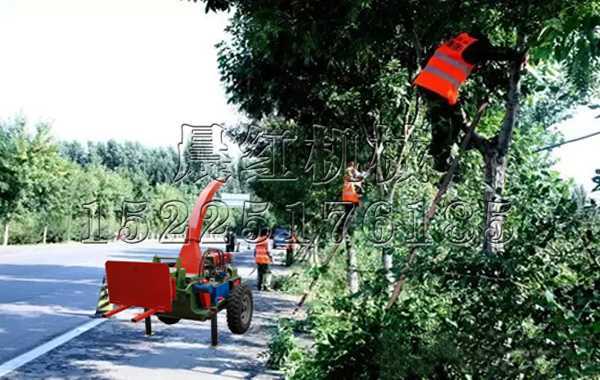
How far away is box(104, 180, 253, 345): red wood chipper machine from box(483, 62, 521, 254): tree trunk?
351cm

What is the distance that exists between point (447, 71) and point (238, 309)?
4517mm

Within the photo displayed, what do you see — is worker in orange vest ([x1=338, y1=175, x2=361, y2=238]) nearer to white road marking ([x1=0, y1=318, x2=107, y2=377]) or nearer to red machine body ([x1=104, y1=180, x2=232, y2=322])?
red machine body ([x1=104, y1=180, x2=232, y2=322])

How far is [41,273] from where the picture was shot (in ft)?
57.7

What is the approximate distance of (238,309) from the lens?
24.7ft

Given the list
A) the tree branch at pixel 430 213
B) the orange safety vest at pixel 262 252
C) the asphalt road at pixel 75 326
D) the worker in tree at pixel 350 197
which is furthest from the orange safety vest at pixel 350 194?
the orange safety vest at pixel 262 252

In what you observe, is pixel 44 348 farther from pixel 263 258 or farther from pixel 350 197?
pixel 263 258

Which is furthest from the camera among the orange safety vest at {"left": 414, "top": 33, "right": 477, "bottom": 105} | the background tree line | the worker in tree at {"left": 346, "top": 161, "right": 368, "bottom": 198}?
the background tree line

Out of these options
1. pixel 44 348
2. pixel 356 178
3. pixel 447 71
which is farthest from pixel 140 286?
pixel 447 71

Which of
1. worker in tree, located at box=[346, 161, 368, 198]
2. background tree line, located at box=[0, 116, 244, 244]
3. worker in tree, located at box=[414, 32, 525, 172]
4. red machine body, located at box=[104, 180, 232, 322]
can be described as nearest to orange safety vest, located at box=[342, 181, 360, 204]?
worker in tree, located at box=[346, 161, 368, 198]

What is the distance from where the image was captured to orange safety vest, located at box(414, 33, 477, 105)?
420 centimetres

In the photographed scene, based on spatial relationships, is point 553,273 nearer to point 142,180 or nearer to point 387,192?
point 387,192

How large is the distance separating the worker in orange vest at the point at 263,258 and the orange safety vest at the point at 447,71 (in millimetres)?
11431

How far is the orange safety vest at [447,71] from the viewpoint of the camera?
4195mm

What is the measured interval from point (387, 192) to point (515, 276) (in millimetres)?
4843
